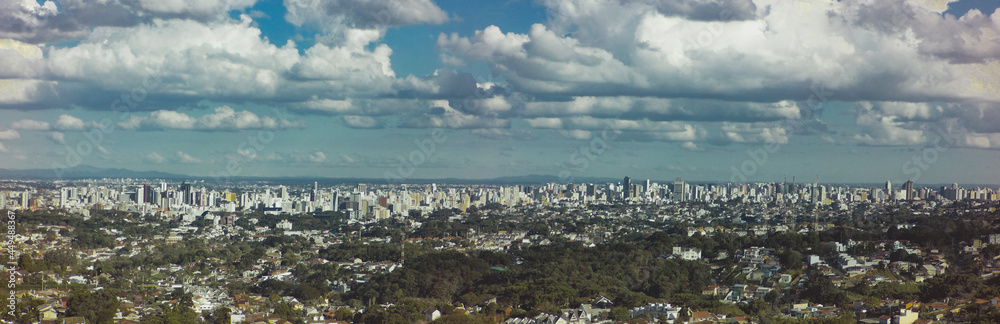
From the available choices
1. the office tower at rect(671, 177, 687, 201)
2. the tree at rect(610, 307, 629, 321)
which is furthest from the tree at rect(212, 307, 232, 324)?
the office tower at rect(671, 177, 687, 201)

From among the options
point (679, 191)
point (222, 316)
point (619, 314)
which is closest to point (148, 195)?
point (679, 191)

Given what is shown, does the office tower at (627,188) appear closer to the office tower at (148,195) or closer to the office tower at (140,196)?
the office tower at (148,195)

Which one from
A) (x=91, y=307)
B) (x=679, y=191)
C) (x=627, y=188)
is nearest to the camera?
(x=91, y=307)

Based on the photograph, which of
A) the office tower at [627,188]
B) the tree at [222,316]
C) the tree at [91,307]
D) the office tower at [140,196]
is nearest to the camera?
the tree at [91,307]

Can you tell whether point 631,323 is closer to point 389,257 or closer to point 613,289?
point 613,289

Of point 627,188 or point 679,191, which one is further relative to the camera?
point 627,188

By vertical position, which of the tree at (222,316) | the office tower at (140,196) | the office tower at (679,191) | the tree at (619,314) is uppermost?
the office tower at (679,191)

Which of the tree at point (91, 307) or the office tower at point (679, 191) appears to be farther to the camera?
the office tower at point (679, 191)

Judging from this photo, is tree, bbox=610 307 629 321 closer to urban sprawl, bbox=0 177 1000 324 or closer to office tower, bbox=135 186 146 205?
urban sprawl, bbox=0 177 1000 324

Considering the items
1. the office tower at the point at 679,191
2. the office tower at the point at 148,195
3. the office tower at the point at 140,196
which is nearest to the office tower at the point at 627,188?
the office tower at the point at 679,191

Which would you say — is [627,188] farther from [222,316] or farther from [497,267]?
[222,316]
